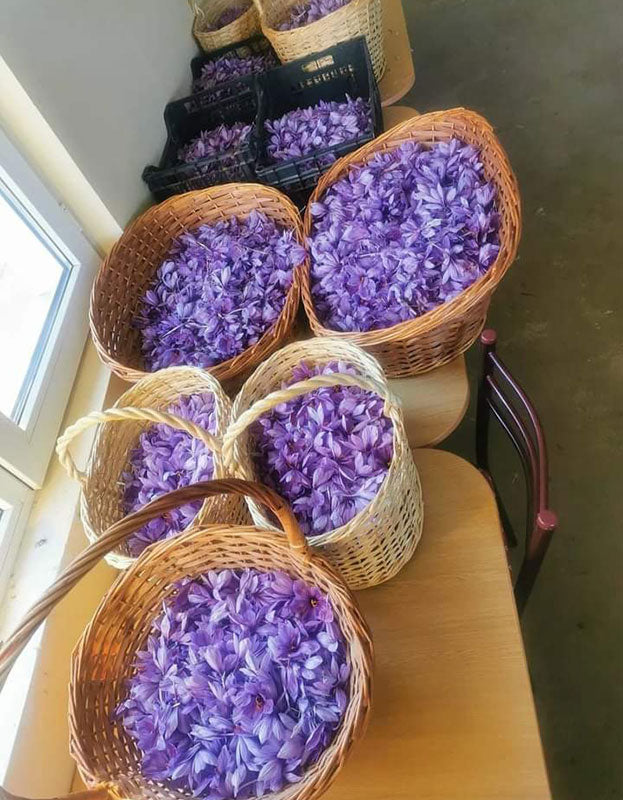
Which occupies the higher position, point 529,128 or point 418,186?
point 418,186

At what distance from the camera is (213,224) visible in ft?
4.46

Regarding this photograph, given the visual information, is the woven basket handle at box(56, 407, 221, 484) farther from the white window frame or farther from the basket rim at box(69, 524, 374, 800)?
the white window frame

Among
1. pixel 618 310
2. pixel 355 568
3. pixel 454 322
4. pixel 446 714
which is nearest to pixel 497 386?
pixel 454 322

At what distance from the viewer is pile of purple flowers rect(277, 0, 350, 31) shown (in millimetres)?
1670

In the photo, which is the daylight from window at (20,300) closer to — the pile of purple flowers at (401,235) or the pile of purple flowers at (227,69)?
the pile of purple flowers at (401,235)

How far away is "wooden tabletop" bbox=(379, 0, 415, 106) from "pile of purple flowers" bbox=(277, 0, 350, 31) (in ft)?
0.58

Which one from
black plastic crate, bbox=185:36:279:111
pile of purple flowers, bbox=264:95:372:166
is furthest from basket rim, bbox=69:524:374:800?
black plastic crate, bbox=185:36:279:111

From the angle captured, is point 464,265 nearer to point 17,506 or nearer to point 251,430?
point 251,430

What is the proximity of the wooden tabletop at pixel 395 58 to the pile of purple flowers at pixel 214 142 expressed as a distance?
378mm

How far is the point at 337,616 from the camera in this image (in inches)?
30.6

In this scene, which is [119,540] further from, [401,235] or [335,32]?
[335,32]

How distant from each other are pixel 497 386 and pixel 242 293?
0.51 m

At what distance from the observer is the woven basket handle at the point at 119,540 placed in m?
0.57

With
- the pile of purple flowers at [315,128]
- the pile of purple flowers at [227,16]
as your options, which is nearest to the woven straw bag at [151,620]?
the pile of purple flowers at [315,128]
